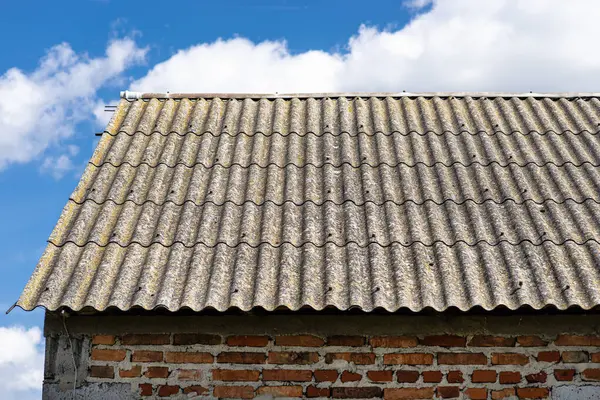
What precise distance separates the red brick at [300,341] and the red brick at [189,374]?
1.76ft

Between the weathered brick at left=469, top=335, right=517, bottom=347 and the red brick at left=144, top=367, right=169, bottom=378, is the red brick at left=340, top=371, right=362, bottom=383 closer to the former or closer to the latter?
the weathered brick at left=469, top=335, right=517, bottom=347

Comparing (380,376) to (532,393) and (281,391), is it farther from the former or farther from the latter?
(532,393)

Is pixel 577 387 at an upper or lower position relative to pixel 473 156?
lower

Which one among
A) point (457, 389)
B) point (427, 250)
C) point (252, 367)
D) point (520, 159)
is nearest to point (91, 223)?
point (252, 367)

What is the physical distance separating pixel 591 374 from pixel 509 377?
0.53m

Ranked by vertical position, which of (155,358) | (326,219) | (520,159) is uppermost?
(520,159)

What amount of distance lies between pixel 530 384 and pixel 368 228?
1459 millimetres

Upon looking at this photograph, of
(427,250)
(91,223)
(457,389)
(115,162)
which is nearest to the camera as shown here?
(457,389)

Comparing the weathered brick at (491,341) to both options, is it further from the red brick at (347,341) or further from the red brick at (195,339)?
the red brick at (195,339)

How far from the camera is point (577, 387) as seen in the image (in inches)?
179

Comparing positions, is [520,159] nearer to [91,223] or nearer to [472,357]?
[472,357]

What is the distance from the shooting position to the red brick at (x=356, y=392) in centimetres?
449

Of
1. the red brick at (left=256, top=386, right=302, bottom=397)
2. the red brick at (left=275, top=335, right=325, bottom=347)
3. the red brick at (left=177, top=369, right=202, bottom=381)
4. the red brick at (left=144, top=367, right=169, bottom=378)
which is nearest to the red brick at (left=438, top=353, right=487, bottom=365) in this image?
the red brick at (left=275, top=335, right=325, bottom=347)

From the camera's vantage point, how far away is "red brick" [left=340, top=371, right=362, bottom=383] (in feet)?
14.8
